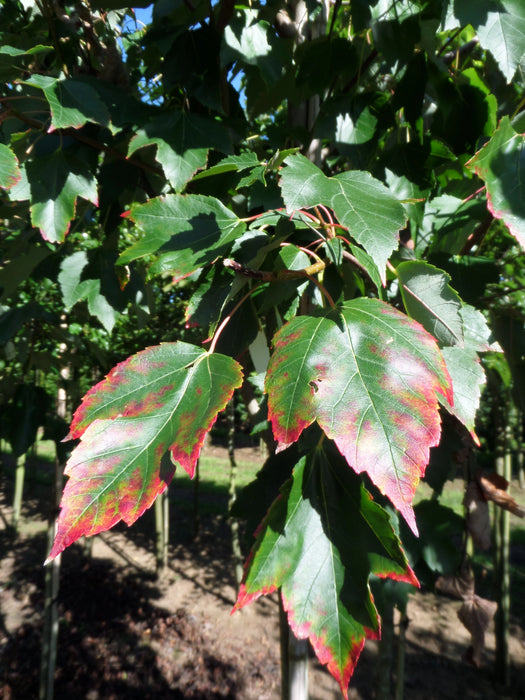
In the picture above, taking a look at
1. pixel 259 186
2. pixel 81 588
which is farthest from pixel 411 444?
pixel 81 588

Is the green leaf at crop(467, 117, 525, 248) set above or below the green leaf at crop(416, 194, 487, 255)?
below

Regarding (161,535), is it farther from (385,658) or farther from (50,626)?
(385,658)

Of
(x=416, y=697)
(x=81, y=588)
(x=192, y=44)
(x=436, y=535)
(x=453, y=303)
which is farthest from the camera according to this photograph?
Answer: (x=81, y=588)

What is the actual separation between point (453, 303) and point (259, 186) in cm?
34

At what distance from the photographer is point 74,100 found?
0.85 m

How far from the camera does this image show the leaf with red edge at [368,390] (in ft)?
1.42

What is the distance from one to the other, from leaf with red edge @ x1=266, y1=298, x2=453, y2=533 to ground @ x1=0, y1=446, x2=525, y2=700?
123 inches

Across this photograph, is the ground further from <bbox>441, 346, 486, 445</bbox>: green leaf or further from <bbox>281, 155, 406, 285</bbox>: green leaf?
<bbox>281, 155, 406, 285</bbox>: green leaf

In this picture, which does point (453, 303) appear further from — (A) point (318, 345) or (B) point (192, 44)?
(B) point (192, 44)

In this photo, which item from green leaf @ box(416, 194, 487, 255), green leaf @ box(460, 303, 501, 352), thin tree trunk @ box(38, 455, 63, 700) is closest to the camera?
green leaf @ box(460, 303, 501, 352)

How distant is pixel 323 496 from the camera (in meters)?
0.64

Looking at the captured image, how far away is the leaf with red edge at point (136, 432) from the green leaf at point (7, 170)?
354 millimetres

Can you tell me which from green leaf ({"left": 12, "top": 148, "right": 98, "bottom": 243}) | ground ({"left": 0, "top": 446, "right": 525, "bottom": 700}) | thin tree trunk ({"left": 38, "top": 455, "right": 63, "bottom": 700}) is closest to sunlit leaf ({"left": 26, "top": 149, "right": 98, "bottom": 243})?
green leaf ({"left": 12, "top": 148, "right": 98, "bottom": 243})

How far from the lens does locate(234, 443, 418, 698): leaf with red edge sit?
1.75ft
